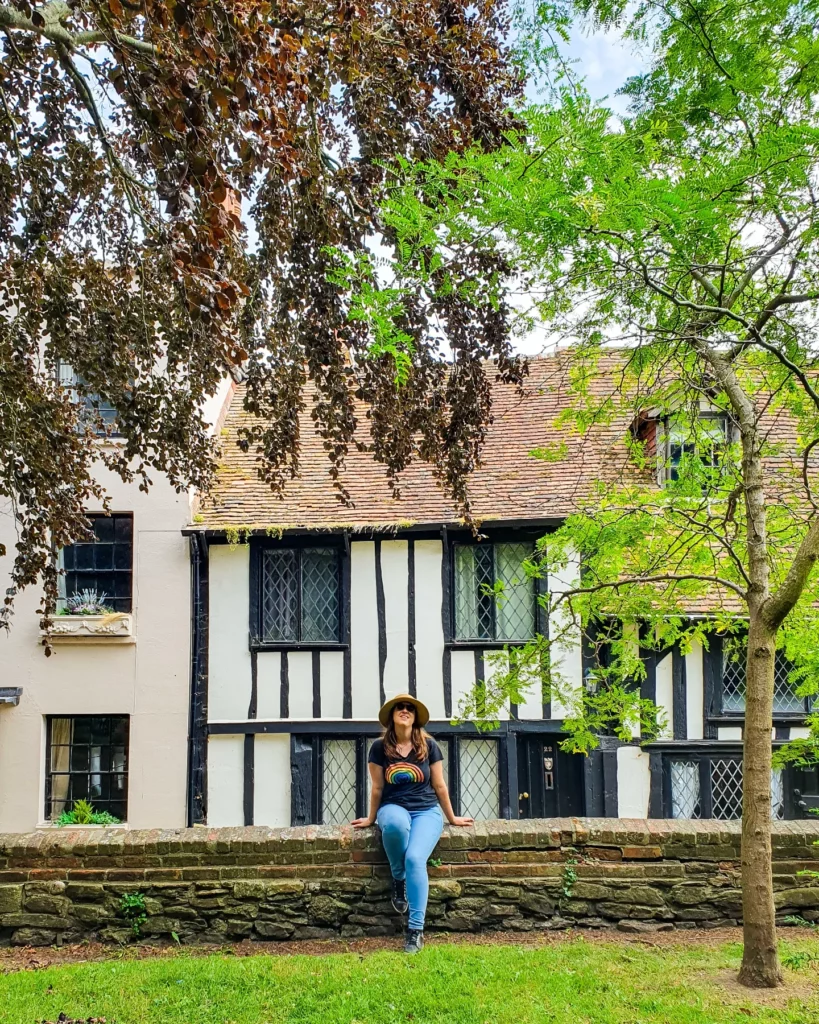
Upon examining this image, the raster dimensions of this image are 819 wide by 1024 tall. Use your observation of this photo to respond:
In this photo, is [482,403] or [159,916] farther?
[482,403]

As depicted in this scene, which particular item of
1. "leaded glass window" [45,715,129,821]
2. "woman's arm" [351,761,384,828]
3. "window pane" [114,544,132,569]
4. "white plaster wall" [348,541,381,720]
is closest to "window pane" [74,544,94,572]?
"window pane" [114,544,132,569]

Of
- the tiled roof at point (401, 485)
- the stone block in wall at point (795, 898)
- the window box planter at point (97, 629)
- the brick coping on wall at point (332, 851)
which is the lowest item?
the stone block in wall at point (795, 898)

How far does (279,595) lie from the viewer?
12.3 m

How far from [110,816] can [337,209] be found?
32.1ft

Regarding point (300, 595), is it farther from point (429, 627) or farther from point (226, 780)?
point (226, 780)

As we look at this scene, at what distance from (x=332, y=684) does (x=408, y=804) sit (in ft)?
21.8

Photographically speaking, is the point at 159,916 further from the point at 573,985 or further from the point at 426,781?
the point at 573,985

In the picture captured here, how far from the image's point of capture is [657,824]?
5730mm

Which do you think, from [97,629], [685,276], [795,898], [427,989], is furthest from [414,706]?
[97,629]

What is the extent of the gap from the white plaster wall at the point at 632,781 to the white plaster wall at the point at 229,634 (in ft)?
17.1

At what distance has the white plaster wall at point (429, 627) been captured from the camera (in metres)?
11.9

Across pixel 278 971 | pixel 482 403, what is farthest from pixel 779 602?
pixel 278 971

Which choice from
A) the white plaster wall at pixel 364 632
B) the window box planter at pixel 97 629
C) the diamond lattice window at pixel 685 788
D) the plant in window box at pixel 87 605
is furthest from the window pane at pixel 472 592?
the plant in window box at pixel 87 605

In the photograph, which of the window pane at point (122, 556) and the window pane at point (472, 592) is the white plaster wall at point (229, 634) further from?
the window pane at point (472, 592)
